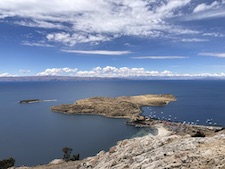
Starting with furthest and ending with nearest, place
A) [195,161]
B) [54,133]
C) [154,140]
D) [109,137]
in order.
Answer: [54,133], [109,137], [154,140], [195,161]

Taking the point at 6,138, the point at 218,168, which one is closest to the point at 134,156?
the point at 218,168

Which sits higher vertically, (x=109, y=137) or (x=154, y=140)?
(x=154, y=140)

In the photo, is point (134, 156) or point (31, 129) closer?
point (134, 156)

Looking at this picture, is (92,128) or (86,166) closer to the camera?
(86,166)

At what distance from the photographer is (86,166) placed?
42.2m

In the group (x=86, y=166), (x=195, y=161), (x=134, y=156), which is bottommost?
(x=86, y=166)

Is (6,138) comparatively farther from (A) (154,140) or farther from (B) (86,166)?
(A) (154,140)

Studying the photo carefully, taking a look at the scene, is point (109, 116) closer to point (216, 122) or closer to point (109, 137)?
point (109, 137)

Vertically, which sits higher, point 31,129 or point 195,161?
point 195,161

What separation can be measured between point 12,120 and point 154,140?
183 metres

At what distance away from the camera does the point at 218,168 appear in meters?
21.1

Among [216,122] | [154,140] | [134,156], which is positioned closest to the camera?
[134,156]

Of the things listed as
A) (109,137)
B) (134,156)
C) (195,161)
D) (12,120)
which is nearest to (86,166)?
(134,156)

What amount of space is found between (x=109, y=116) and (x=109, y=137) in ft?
190
